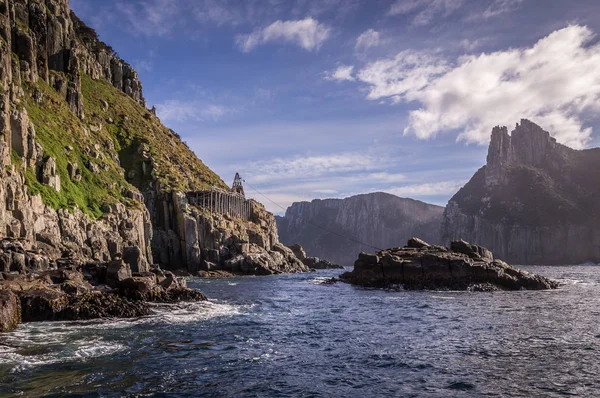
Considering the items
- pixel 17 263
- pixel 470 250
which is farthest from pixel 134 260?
pixel 470 250

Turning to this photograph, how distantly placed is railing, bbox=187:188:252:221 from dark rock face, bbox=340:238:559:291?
5383 centimetres

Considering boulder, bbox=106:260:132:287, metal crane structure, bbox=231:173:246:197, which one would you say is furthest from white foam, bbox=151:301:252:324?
metal crane structure, bbox=231:173:246:197

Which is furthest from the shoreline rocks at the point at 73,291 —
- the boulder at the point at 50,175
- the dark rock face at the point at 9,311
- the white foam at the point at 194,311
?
the boulder at the point at 50,175

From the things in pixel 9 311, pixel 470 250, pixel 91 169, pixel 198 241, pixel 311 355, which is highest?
pixel 91 169

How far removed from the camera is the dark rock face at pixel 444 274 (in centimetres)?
6228

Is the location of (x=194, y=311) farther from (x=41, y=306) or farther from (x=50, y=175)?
(x=50, y=175)

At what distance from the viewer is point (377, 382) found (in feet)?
58.5

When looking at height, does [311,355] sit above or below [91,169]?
below

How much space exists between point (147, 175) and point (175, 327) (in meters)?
83.5

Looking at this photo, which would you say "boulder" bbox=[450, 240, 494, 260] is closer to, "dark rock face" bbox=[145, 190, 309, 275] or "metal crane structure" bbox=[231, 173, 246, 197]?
"dark rock face" bbox=[145, 190, 309, 275]

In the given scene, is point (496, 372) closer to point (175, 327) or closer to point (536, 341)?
point (536, 341)

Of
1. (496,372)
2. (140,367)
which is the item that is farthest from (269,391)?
(496,372)

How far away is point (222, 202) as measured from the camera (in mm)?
120500

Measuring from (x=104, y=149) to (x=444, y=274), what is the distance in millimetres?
83164
